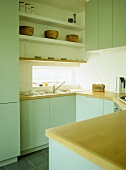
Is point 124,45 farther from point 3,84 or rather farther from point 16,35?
point 3,84

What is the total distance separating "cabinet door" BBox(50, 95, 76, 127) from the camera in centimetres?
295

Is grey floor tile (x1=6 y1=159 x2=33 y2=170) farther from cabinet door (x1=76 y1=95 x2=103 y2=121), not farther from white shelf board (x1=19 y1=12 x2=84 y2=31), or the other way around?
white shelf board (x1=19 y1=12 x2=84 y2=31)

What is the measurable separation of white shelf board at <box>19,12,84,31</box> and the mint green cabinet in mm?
359

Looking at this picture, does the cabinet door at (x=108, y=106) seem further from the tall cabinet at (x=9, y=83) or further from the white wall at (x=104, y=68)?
the tall cabinet at (x=9, y=83)

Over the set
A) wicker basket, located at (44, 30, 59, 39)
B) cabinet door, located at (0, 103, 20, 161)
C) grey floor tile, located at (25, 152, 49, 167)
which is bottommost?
grey floor tile, located at (25, 152, 49, 167)

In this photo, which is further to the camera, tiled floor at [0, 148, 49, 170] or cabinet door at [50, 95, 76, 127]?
cabinet door at [50, 95, 76, 127]

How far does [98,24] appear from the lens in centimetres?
307

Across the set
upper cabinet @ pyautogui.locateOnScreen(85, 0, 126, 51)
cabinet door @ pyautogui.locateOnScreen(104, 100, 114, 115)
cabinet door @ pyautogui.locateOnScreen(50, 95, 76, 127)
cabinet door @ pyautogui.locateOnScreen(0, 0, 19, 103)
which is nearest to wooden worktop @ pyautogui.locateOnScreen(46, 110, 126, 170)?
cabinet door @ pyautogui.locateOnScreen(104, 100, 114, 115)

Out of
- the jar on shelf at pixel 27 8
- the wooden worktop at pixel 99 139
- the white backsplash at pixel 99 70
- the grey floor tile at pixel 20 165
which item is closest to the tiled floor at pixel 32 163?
the grey floor tile at pixel 20 165

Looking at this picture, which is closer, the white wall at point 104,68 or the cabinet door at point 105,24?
the cabinet door at point 105,24

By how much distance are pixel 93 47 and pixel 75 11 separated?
1.09m

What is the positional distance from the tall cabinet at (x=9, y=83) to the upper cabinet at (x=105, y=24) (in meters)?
1.42

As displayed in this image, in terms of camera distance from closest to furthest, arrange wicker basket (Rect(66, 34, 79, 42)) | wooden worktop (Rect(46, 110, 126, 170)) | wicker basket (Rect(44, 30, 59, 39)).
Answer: wooden worktop (Rect(46, 110, 126, 170)) < wicker basket (Rect(44, 30, 59, 39)) < wicker basket (Rect(66, 34, 79, 42))

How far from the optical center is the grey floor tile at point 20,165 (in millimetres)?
2330
